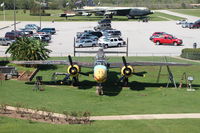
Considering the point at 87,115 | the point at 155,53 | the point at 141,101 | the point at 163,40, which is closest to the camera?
the point at 87,115

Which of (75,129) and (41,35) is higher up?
(41,35)

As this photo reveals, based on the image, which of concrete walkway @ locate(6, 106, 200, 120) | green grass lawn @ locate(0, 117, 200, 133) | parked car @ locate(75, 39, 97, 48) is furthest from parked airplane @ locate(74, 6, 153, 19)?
green grass lawn @ locate(0, 117, 200, 133)

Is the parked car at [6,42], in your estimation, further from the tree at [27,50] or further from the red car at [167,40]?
the red car at [167,40]

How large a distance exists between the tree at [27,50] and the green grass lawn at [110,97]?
12.8 feet

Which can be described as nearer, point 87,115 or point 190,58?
point 87,115

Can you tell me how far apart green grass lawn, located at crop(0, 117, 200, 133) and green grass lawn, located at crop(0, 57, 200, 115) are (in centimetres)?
292

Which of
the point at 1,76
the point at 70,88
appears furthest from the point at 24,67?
the point at 70,88

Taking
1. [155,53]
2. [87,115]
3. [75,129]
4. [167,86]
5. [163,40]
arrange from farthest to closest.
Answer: [163,40] < [155,53] < [167,86] < [87,115] < [75,129]

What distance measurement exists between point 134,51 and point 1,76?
27.7 meters

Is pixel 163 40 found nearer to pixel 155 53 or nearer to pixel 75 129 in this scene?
pixel 155 53

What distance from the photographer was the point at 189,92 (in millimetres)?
37281

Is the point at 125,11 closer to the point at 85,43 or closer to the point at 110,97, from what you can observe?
the point at 85,43

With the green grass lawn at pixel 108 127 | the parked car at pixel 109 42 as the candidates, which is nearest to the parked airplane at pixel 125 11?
the parked car at pixel 109 42

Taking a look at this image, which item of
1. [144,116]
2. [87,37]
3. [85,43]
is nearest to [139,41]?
[87,37]
